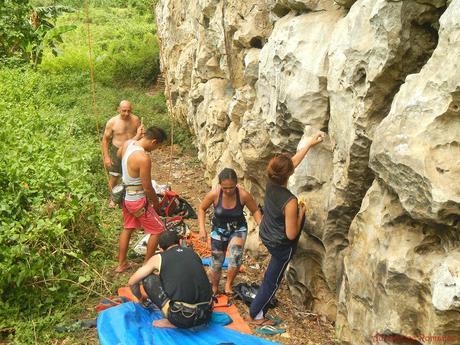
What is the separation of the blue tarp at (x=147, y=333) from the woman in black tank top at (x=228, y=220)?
748 mm

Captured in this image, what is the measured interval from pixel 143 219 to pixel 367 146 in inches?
113

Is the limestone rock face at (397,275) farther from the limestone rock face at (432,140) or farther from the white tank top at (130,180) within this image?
the white tank top at (130,180)

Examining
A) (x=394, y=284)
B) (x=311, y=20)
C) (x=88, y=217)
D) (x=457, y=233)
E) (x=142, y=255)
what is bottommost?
(x=142, y=255)

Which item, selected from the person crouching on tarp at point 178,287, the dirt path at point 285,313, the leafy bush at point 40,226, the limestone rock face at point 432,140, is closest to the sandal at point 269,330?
the dirt path at point 285,313

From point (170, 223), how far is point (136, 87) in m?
10.9

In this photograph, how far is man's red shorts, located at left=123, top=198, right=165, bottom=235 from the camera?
5910 mm

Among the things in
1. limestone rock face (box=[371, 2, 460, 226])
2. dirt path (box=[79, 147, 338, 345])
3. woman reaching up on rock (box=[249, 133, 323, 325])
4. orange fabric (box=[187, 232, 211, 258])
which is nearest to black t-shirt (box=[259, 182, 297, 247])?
woman reaching up on rock (box=[249, 133, 323, 325])

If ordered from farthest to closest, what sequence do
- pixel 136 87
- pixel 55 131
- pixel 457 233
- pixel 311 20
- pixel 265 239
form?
pixel 136 87
pixel 55 131
pixel 311 20
pixel 265 239
pixel 457 233

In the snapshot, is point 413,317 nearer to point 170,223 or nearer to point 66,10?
point 170,223

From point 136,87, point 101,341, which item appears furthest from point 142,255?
point 136,87

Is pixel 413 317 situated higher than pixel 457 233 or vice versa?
pixel 457 233

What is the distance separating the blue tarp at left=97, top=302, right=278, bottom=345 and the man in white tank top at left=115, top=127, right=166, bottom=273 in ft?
3.65

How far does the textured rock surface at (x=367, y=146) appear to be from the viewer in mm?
3434

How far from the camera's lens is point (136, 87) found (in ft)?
55.8
